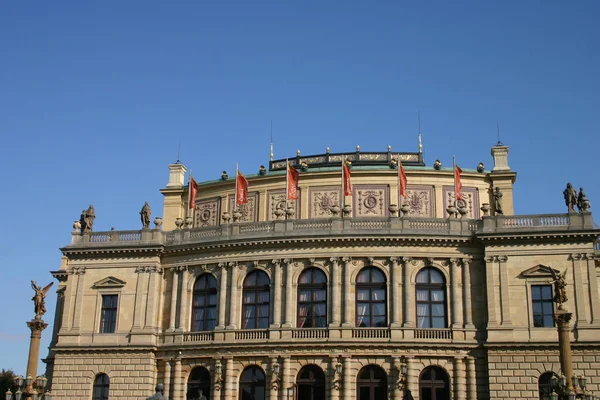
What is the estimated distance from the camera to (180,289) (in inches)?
2085

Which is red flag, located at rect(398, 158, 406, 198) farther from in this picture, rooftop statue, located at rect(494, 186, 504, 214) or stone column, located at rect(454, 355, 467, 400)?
stone column, located at rect(454, 355, 467, 400)

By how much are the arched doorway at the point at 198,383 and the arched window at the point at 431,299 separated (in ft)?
46.3

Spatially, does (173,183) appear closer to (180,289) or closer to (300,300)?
(180,289)

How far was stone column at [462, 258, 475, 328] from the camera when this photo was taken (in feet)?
158

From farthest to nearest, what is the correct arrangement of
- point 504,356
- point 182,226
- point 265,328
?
1. point 182,226
2. point 265,328
3. point 504,356

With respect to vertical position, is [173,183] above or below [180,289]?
above

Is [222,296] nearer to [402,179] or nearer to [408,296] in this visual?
[408,296]

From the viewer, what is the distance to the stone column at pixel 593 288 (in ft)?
152

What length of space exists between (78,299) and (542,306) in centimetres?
3083

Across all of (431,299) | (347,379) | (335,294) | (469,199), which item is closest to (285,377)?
(347,379)

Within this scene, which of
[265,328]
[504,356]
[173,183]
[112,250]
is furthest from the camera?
[173,183]

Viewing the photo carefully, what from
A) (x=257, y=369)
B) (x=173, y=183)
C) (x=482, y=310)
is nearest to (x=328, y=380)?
(x=257, y=369)

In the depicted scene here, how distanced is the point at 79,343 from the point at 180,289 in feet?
25.3

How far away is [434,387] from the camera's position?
156 ft
